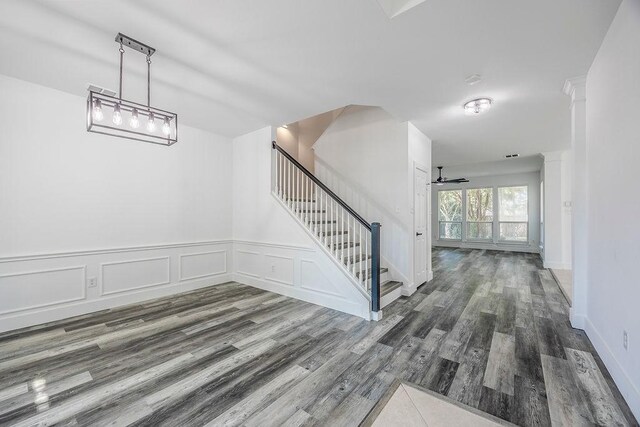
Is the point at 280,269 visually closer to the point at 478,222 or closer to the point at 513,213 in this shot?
the point at 478,222

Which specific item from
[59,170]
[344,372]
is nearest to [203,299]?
[59,170]

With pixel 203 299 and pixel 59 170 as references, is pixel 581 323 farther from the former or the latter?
pixel 59 170

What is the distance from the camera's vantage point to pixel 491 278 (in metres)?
5.43

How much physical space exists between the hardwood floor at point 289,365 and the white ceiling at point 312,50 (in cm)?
274

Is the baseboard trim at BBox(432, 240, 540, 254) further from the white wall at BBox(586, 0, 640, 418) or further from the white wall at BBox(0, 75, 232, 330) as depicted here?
the white wall at BBox(0, 75, 232, 330)

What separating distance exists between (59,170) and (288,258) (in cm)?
307

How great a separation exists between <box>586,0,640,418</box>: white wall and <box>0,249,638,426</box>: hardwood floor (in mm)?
255

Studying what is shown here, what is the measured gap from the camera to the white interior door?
456 centimetres

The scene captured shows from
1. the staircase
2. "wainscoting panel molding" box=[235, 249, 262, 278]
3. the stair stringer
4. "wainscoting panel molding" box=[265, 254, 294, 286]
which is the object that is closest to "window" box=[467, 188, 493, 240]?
the staircase

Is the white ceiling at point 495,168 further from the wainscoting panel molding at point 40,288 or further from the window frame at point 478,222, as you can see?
the wainscoting panel molding at point 40,288

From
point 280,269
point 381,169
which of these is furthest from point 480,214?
point 280,269

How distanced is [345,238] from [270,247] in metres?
1.27

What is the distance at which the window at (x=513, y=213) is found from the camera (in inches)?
352

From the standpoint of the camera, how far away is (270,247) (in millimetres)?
4504
